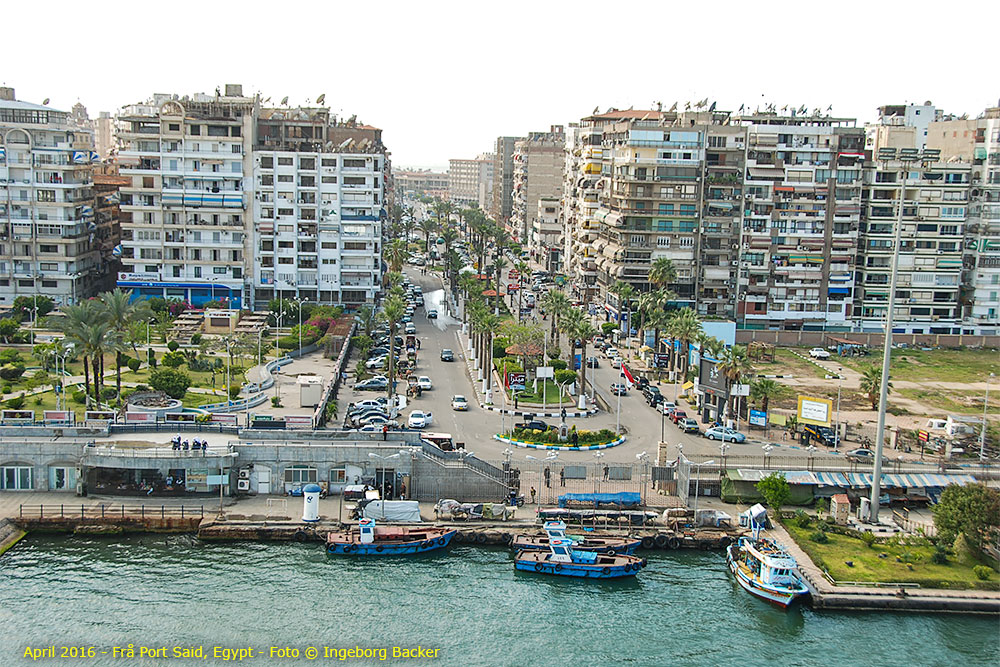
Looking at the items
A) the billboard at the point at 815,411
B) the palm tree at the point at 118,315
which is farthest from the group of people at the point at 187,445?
the billboard at the point at 815,411

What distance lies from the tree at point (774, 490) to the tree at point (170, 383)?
35.8 m

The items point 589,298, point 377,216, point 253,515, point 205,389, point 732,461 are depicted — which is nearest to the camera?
point 253,515

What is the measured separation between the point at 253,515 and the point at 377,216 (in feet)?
185

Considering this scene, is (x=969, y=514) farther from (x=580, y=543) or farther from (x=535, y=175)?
(x=535, y=175)

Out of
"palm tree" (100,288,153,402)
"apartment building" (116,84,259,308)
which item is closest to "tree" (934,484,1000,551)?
"palm tree" (100,288,153,402)

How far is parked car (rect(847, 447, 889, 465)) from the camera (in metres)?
56.5

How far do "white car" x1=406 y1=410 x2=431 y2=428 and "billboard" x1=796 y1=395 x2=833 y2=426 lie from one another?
23.0 meters

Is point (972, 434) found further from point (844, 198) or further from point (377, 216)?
point (377, 216)

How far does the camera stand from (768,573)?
141 ft

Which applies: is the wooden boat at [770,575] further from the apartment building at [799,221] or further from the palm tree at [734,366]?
the apartment building at [799,221]

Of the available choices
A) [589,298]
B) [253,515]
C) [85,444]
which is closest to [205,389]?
[85,444]

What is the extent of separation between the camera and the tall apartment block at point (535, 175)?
175625mm

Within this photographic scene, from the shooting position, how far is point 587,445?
194ft

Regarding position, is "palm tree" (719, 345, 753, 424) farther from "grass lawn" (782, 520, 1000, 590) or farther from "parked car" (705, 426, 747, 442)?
"grass lawn" (782, 520, 1000, 590)
